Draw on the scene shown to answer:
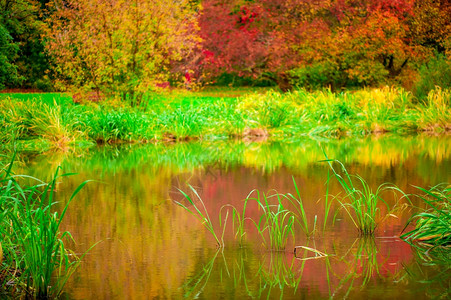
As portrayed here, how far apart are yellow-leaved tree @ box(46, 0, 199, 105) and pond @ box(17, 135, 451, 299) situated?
17.2 ft

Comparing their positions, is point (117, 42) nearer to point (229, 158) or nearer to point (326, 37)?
point (229, 158)

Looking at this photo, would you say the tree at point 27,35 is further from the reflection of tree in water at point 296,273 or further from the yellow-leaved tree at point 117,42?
the reflection of tree in water at point 296,273

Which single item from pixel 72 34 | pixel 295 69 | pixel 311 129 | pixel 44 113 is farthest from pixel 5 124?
pixel 295 69

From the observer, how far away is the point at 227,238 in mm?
6520

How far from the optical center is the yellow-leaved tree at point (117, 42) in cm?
1745

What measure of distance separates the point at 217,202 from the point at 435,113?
11.7m

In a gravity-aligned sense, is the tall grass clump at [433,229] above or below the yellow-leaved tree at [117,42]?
below

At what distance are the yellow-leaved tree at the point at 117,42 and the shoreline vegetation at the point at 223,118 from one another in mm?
558

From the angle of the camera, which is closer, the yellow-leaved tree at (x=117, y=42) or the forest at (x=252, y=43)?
the yellow-leaved tree at (x=117, y=42)

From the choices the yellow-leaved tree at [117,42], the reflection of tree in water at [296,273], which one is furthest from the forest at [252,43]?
the reflection of tree in water at [296,273]

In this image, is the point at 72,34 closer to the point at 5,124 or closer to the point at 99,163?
the point at 5,124

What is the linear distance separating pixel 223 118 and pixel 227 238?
12.0 metres

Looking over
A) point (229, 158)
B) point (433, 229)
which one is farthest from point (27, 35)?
point (433, 229)

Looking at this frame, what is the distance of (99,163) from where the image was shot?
12.5 metres
